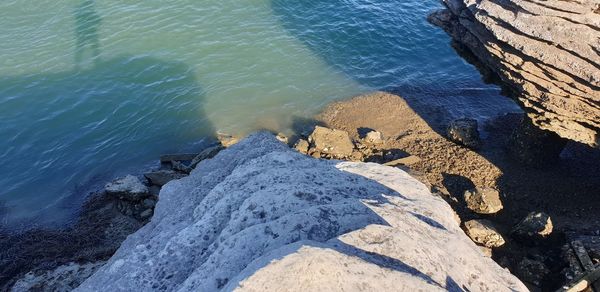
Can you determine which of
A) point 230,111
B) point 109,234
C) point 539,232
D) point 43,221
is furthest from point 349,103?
point 43,221

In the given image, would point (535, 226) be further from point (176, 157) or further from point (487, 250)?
point (176, 157)

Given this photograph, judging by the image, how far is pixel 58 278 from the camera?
11.5 meters

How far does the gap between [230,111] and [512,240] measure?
39.3 ft

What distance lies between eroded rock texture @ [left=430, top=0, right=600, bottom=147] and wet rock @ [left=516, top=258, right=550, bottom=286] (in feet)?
12.8

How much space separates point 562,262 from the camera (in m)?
11.3

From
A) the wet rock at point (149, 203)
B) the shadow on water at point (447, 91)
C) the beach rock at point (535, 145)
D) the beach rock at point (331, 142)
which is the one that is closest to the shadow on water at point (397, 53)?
the shadow on water at point (447, 91)

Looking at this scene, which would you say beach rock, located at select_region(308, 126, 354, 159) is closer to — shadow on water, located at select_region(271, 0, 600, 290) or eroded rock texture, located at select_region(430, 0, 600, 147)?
shadow on water, located at select_region(271, 0, 600, 290)

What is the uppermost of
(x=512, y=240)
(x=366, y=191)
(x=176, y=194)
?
(x=366, y=191)

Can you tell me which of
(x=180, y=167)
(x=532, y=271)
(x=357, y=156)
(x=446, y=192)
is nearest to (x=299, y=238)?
A: (x=532, y=271)

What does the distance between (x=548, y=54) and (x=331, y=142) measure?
25.2ft

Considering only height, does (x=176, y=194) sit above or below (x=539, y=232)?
above

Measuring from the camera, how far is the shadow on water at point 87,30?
21.5 meters

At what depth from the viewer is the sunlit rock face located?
509 centimetres

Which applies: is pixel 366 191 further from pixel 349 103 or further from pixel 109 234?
pixel 349 103
